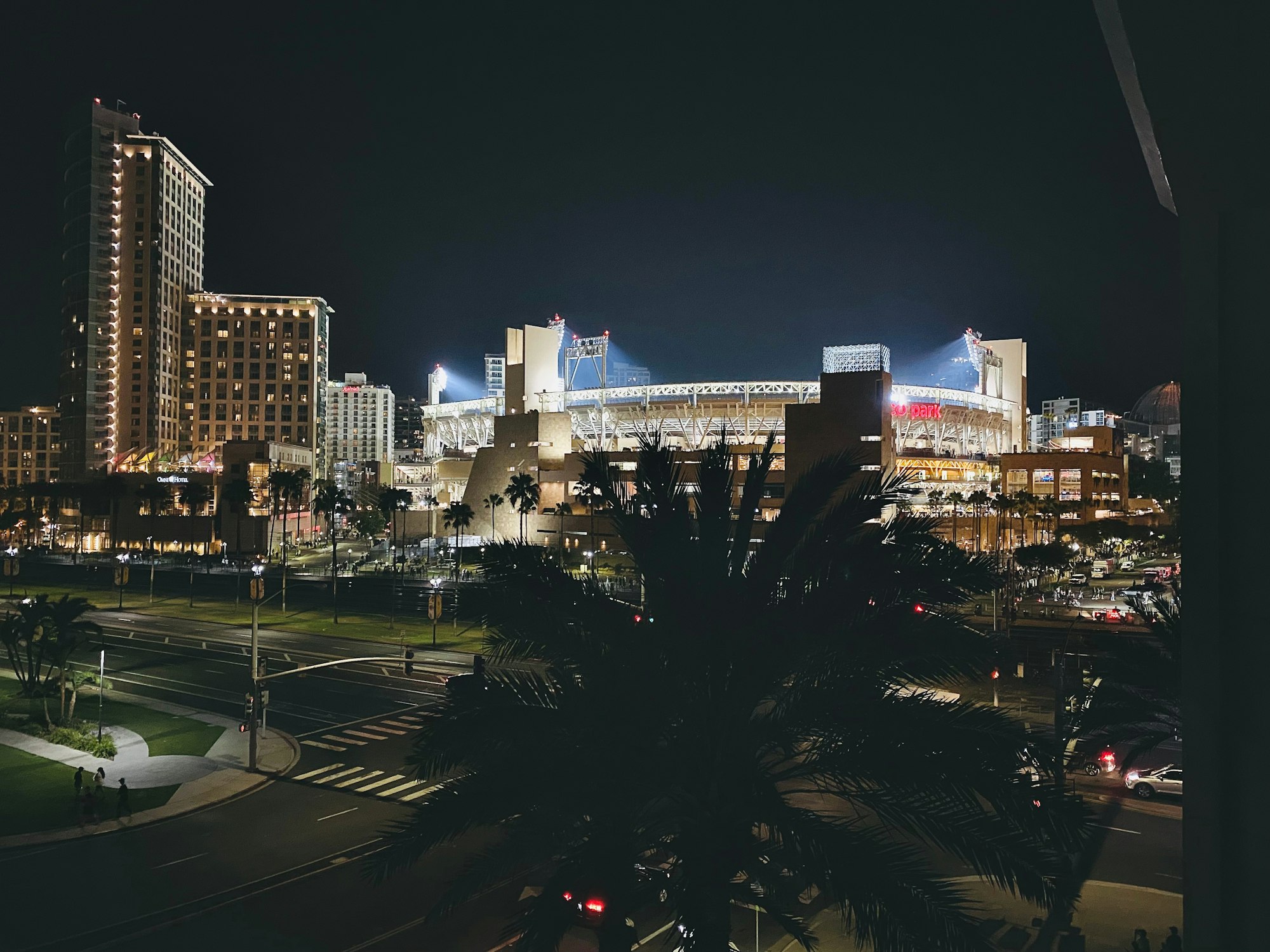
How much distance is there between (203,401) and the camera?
6713 inches

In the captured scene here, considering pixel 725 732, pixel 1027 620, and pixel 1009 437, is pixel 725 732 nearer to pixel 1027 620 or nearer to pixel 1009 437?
pixel 1027 620

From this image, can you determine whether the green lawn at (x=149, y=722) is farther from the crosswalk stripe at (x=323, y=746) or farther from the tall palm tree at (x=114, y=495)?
the tall palm tree at (x=114, y=495)

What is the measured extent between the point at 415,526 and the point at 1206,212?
147573 millimetres

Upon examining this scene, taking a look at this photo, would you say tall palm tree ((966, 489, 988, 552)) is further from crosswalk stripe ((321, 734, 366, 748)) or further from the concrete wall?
crosswalk stripe ((321, 734, 366, 748))

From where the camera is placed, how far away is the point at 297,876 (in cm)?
2209

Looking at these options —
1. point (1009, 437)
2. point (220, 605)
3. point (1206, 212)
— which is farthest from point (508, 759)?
point (1009, 437)

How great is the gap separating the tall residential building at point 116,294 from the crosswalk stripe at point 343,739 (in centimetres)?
13751

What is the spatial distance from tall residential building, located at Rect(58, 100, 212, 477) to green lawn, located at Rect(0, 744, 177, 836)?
136 metres

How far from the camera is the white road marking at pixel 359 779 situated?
1184 inches

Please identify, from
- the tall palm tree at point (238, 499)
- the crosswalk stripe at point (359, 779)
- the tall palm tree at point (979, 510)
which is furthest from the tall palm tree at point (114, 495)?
the tall palm tree at point (979, 510)

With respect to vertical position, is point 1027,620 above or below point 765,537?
below

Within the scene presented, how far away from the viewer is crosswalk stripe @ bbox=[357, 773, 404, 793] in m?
29.5

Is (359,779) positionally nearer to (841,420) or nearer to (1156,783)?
(1156,783)

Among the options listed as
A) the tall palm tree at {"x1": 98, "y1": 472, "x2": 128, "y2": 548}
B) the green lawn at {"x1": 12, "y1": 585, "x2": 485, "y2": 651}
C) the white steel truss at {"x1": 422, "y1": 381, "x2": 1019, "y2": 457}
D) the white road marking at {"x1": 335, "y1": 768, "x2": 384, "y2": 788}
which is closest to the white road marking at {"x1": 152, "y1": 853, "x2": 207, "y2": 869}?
the white road marking at {"x1": 335, "y1": 768, "x2": 384, "y2": 788}
